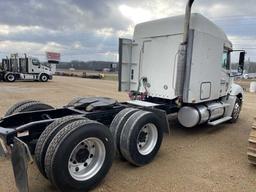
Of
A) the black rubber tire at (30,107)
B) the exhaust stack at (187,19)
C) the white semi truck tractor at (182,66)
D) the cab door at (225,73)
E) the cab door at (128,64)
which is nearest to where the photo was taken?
the black rubber tire at (30,107)

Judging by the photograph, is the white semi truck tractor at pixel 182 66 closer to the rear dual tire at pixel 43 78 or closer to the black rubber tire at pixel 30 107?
the black rubber tire at pixel 30 107

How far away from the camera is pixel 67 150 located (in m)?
3.18

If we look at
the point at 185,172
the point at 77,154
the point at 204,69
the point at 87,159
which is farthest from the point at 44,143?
the point at 204,69

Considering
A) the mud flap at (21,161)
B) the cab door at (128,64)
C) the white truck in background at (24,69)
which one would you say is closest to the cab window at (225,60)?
the cab door at (128,64)

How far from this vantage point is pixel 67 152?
3.18 m

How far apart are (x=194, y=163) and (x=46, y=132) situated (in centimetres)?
288

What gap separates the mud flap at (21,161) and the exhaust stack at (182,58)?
3.91 metres

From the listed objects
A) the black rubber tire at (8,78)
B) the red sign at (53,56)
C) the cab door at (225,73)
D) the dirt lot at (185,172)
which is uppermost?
the red sign at (53,56)

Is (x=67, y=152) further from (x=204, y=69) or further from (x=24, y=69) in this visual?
(x=24, y=69)

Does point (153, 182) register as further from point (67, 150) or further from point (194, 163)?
point (67, 150)

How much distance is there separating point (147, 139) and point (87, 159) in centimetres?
148

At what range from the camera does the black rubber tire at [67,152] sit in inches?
121

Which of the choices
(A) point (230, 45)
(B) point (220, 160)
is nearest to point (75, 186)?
(B) point (220, 160)

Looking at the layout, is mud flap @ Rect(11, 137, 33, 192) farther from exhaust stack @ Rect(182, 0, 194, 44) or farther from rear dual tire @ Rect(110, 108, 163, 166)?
exhaust stack @ Rect(182, 0, 194, 44)
